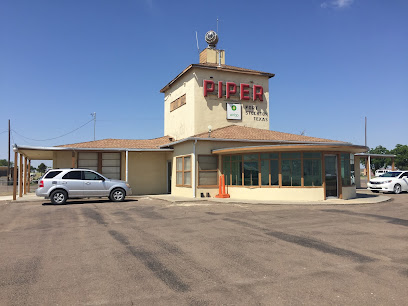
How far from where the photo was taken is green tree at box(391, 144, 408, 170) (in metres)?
63.6

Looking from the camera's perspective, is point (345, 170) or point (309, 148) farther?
point (345, 170)

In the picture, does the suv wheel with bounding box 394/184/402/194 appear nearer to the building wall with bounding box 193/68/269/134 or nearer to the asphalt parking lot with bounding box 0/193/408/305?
the building wall with bounding box 193/68/269/134

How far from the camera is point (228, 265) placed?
18.4ft

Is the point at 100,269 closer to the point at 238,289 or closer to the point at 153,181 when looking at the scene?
the point at 238,289

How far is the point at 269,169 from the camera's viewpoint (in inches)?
681

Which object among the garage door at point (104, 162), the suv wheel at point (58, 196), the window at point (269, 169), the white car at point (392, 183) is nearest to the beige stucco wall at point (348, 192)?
the window at point (269, 169)

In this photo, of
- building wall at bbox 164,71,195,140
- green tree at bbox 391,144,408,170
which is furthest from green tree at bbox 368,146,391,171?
building wall at bbox 164,71,195,140

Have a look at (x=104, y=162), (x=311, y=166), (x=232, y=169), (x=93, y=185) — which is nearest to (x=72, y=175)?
(x=93, y=185)

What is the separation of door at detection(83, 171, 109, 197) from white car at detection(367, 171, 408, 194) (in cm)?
1726

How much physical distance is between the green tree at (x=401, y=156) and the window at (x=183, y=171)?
192 feet

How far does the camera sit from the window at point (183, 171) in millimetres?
19844

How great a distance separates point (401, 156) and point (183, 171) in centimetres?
5903

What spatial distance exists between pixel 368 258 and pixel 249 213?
6.34 meters

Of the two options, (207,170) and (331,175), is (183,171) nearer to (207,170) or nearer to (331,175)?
(207,170)
